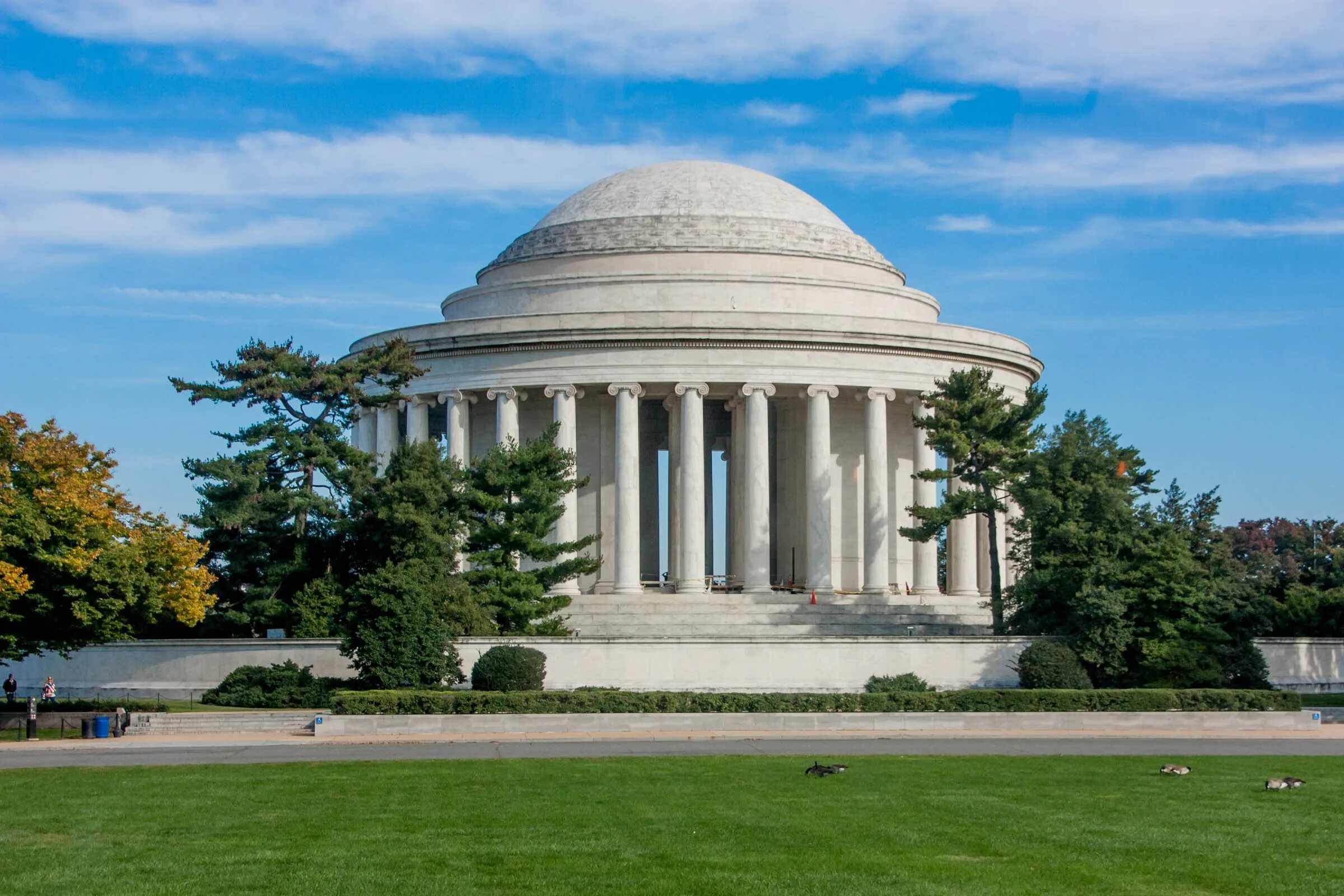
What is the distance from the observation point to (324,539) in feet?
221

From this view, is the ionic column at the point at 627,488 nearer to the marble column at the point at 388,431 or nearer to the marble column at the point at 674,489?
the marble column at the point at 674,489

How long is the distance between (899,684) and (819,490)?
17.0 m

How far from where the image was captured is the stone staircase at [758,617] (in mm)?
69312

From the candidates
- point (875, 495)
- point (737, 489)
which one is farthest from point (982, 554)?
point (737, 489)

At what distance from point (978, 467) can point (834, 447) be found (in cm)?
1310

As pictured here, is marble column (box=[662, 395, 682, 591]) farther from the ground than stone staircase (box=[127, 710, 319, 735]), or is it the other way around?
marble column (box=[662, 395, 682, 591])

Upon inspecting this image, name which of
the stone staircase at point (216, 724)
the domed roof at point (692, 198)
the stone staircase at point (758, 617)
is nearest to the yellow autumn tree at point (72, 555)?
the stone staircase at point (216, 724)

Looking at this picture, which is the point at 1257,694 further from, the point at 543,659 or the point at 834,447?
the point at 834,447

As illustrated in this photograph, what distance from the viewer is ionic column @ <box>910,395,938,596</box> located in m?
79.4

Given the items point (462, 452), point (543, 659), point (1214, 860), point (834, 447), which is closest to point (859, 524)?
point (834, 447)

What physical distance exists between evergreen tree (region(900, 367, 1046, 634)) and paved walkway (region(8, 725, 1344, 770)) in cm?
1939

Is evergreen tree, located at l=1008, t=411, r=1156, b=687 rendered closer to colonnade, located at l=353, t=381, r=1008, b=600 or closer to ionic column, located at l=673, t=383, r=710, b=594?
colonnade, located at l=353, t=381, r=1008, b=600

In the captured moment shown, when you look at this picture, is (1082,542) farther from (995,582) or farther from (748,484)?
(748,484)

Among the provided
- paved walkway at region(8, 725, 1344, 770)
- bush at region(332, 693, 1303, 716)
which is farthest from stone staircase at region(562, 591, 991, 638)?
paved walkway at region(8, 725, 1344, 770)
